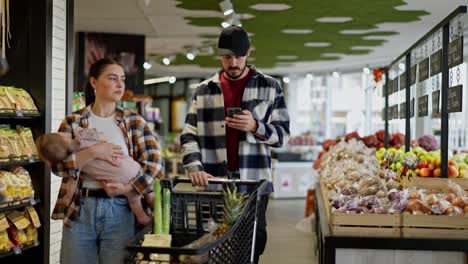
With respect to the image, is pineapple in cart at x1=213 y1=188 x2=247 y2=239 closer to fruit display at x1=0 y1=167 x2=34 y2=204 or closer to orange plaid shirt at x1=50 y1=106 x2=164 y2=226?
orange plaid shirt at x1=50 y1=106 x2=164 y2=226

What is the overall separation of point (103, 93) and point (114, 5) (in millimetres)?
4697

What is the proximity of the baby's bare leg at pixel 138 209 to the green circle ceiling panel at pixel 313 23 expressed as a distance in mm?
4779

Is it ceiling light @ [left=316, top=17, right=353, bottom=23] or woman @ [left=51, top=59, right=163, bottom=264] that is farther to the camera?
ceiling light @ [left=316, top=17, right=353, bottom=23]

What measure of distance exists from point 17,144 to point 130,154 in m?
1.81

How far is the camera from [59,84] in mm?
5012

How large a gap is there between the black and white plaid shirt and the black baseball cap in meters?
0.20

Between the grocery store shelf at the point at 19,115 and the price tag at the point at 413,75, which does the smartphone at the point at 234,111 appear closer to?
the grocery store shelf at the point at 19,115

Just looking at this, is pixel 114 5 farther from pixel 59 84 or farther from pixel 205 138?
pixel 205 138

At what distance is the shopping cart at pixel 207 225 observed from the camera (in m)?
2.04

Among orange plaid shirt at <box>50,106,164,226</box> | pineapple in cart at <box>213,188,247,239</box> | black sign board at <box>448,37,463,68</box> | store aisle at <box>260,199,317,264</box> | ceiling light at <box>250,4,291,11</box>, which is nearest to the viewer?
pineapple in cart at <box>213,188,247,239</box>

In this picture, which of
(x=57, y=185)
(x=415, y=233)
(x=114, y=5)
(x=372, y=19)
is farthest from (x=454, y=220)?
(x=372, y=19)

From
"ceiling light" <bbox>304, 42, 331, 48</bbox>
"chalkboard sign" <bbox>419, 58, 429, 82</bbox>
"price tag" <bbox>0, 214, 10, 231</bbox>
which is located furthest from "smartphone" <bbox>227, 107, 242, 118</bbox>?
"ceiling light" <bbox>304, 42, 331, 48</bbox>

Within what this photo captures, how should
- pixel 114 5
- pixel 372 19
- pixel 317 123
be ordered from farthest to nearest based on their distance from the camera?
1. pixel 317 123
2. pixel 372 19
3. pixel 114 5

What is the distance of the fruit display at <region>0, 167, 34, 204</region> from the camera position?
4062 mm
